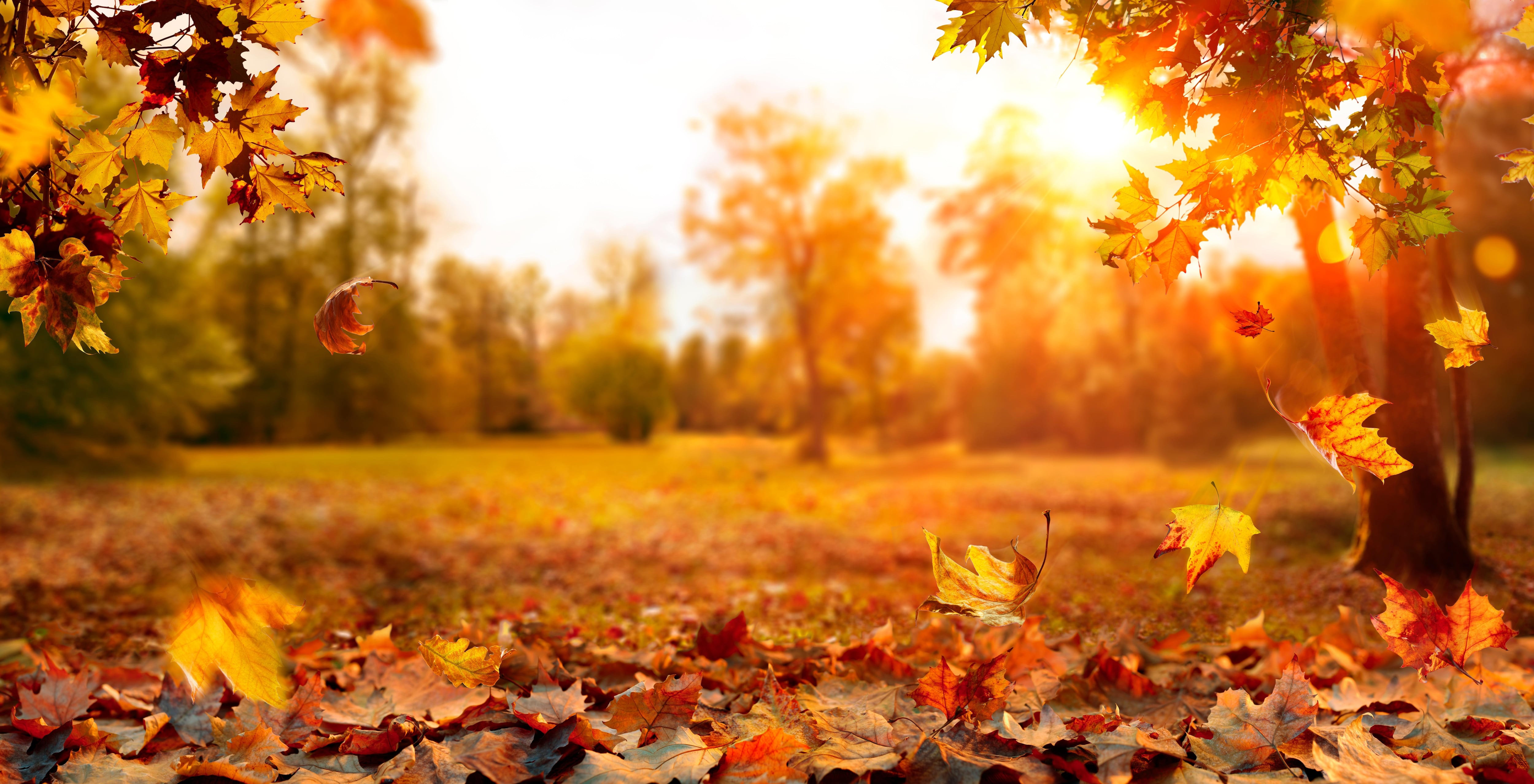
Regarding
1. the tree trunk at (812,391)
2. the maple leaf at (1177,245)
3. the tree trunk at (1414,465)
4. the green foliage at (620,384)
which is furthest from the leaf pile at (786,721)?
the green foliage at (620,384)

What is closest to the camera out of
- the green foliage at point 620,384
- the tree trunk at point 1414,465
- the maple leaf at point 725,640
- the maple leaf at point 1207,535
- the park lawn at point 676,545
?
the maple leaf at point 1207,535

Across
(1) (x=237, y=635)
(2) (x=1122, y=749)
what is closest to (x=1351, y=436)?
(2) (x=1122, y=749)

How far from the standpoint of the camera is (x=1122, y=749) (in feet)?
4.25

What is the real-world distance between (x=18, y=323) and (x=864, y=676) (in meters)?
13.0

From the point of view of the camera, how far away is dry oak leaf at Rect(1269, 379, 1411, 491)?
52.3 inches

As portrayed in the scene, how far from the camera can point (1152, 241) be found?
1473 mm

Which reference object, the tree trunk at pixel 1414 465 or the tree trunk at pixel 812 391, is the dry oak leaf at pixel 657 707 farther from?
the tree trunk at pixel 812 391

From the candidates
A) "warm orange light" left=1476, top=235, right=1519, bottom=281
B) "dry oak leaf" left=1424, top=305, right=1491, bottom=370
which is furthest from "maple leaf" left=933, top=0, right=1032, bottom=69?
"warm orange light" left=1476, top=235, right=1519, bottom=281

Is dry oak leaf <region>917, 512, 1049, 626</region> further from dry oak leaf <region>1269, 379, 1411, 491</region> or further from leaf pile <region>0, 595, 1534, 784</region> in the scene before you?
dry oak leaf <region>1269, 379, 1411, 491</region>

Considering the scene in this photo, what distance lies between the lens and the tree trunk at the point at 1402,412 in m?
2.51

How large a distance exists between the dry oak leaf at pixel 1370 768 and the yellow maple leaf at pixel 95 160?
2231 millimetres

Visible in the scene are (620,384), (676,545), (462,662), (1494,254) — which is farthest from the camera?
(620,384)

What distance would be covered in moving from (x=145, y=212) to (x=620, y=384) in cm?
2616

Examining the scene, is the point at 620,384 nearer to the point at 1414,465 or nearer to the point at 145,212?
the point at 1414,465
